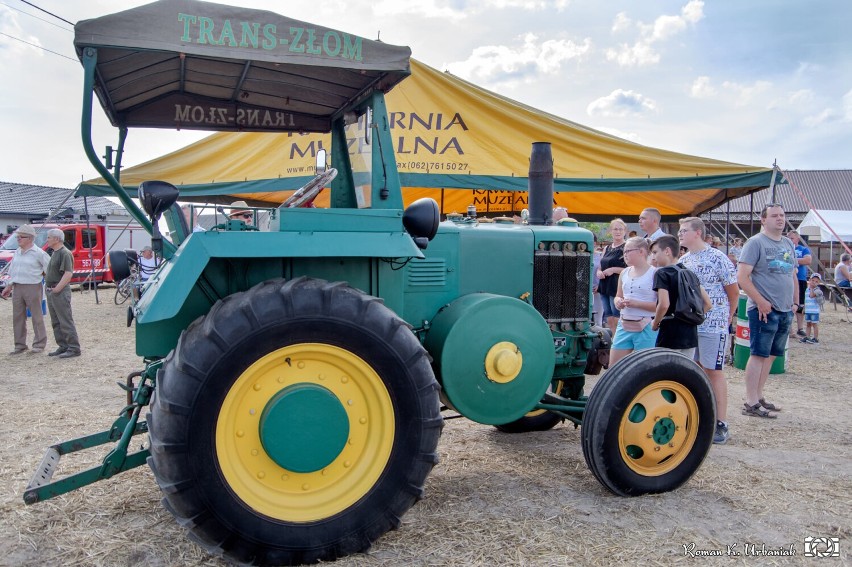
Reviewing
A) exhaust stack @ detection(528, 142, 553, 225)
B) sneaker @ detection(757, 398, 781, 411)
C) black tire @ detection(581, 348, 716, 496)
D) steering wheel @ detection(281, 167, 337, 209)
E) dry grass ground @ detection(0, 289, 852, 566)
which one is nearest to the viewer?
dry grass ground @ detection(0, 289, 852, 566)

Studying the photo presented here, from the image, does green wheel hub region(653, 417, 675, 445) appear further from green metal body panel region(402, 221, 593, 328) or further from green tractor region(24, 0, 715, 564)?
green metal body panel region(402, 221, 593, 328)

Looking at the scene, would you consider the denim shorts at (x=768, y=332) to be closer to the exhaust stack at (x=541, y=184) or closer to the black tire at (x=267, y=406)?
the exhaust stack at (x=541, y=184)

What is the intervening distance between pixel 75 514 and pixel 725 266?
15.4 feet

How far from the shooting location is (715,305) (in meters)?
4.89

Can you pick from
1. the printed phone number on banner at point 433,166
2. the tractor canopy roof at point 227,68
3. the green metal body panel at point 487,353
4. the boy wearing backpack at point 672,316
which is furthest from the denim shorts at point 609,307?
the tractor canopy roof at point 227,68

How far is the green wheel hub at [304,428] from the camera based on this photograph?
2.60 m

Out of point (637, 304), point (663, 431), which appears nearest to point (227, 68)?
point (663, 431)

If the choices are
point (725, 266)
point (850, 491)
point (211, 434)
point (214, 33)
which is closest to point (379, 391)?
point (211, 434)

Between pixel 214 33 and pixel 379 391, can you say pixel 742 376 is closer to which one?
pixel 379 391

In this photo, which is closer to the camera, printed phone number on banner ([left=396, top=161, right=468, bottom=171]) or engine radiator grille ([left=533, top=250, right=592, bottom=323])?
engine radiator grille ([left=533, top=250, right=592, bottom=323])

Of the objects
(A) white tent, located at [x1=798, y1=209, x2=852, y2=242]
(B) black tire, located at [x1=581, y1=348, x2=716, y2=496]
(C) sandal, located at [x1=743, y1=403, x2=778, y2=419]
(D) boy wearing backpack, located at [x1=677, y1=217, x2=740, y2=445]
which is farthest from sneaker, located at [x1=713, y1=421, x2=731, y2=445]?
(A) white tent, located at [x1=798, y1=209, x2=852, y2=242]

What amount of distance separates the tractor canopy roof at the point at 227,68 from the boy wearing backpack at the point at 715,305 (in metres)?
3.10

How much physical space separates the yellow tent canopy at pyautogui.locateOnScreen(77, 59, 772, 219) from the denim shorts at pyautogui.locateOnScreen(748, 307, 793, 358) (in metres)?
3.11

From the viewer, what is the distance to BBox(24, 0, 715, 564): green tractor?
8.21ft
